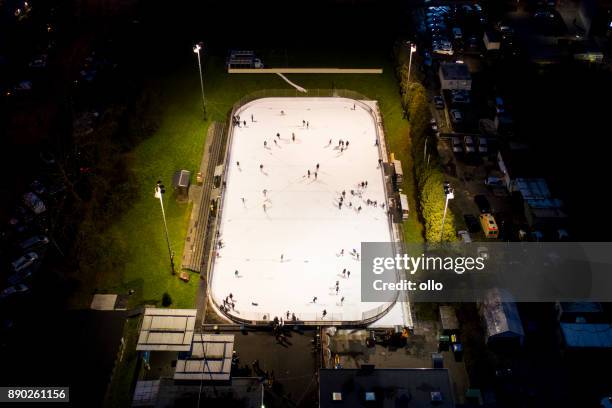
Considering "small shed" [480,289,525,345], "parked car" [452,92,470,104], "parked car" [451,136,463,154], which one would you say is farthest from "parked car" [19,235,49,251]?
"parked car" [452,92,470,104]

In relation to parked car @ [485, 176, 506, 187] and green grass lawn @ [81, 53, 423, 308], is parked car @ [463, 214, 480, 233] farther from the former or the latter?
parked car @ [485, 176, 506, 187]

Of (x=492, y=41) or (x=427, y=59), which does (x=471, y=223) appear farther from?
(x=492, y=41)

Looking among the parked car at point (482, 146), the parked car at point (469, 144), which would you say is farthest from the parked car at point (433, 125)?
the parked car at point (482, 146)

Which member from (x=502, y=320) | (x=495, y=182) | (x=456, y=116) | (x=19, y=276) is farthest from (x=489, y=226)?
(x=19, y=276)

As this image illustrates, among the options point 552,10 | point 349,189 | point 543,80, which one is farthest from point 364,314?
point 552,10

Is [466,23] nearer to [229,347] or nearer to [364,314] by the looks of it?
[364,314]

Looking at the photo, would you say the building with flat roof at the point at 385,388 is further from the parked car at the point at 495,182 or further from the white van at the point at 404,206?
the parked car at the point at 495,182
